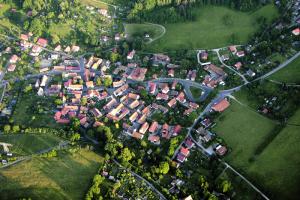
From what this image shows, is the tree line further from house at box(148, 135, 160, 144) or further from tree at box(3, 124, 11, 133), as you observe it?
tree at box(3, 124, 11, 133)

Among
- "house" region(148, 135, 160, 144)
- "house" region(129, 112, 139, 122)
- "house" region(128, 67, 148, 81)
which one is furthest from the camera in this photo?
"house" region(128, 67, 148, 81)

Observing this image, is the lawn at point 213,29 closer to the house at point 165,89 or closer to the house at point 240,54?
the house at point 240,54

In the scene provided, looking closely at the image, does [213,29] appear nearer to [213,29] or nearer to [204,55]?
[213,29]

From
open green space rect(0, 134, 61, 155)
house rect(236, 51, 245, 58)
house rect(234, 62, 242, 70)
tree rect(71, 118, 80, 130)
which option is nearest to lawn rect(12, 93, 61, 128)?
tree rect(71, 118, 80, 130)

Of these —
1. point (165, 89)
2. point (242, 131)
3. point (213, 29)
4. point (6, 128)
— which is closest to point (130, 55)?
point (165, 89)

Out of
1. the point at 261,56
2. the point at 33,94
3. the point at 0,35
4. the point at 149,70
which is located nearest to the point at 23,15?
the point at 0,35

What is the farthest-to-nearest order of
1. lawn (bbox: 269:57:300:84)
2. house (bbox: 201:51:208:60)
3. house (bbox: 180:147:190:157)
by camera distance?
house (bbox: 201:51:208:60), lawn (bbox: 269:57:300:84), house (bbox: 180:147:190:157)

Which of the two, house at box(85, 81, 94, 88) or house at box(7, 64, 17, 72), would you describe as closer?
house at box(85, 81, 94, 88)

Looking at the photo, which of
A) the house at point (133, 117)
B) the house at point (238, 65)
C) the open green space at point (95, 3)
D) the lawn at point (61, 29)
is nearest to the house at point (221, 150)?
the house at point (133, 117)
